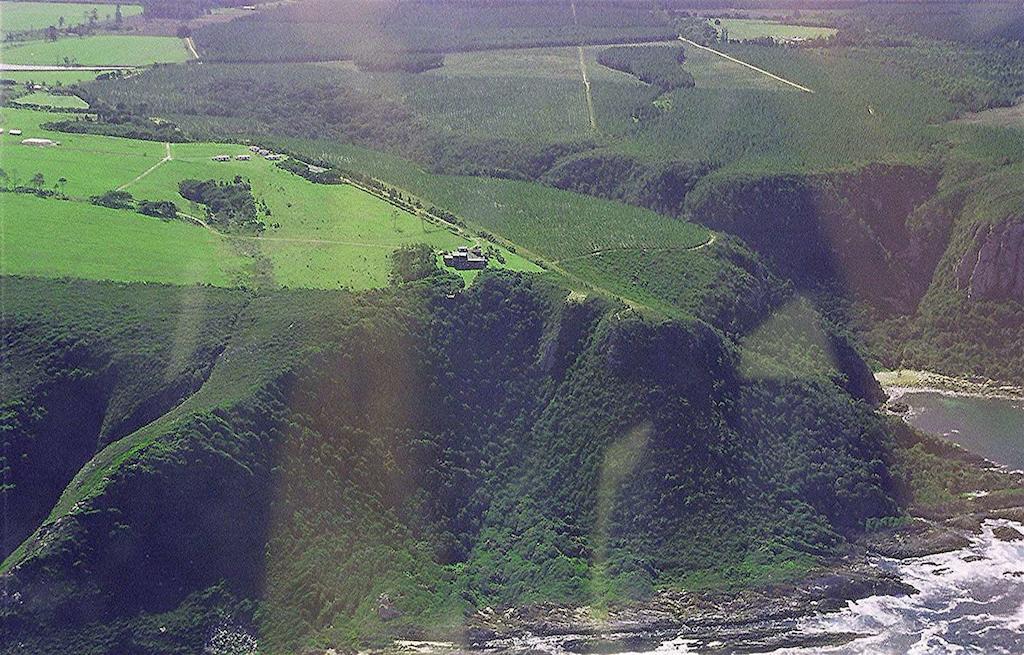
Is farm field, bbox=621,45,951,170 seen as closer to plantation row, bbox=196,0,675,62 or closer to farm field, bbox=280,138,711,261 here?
farm field, bbox=280,138,711,261

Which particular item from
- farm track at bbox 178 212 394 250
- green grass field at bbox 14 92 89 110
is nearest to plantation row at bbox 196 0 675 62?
green grass field at bbox 14 92 89 110

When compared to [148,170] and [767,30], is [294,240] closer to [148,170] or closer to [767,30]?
[148,170]

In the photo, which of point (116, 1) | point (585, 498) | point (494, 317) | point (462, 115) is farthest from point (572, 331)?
point (116, 1)

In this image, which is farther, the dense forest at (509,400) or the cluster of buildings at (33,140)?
the cluster of buildings at (33,140)

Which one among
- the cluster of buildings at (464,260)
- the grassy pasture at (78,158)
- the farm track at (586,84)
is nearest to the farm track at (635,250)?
the cluster of buildings at (464,260)

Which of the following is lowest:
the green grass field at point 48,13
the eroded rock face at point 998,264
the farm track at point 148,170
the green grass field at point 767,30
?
the eroded rock face at point 998,264

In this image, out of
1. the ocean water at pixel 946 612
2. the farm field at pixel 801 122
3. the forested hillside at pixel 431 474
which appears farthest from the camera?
the farm field at pixel 801 122

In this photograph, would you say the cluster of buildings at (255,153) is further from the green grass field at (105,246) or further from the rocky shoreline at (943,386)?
the rocky shoreline at (943,386)
